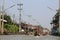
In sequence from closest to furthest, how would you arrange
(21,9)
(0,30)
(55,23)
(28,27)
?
1. (0,30)
2. (21,9)
3. (55,23)
4. (28,27)

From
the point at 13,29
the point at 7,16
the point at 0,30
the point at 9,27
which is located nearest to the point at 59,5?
the point at 0,30

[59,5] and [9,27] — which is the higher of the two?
[59,5]

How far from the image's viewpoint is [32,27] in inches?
4094

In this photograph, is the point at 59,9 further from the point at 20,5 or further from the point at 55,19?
the point at 55,19

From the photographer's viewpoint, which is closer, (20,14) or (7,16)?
(20,14)

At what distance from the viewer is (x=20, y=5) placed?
62.2m

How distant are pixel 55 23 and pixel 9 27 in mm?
16928

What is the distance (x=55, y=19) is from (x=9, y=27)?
18096 mm

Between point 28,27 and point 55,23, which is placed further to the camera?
point 28,27

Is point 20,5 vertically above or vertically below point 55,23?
above

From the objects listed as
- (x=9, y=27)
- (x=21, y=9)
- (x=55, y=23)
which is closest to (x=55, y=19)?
(x=55, y=23)

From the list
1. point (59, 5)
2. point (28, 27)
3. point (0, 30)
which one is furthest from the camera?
point (28, 27)

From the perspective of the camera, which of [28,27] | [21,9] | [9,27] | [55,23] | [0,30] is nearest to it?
[0,30]

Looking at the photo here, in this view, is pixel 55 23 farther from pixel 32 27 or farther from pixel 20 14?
pixel 32 27
